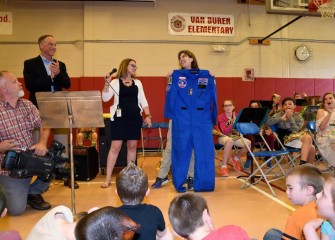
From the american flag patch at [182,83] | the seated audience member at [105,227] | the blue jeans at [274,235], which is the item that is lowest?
the blue jeans at [274,235]

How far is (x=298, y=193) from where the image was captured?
1994 mm

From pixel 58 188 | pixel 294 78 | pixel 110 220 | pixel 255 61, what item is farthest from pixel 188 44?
pixel 110 220

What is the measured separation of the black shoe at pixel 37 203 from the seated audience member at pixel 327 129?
3.54 metres

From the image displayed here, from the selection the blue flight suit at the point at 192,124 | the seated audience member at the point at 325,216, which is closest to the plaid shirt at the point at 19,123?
the blue flight suit at the point at 192,124

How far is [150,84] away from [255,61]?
309 centimetres

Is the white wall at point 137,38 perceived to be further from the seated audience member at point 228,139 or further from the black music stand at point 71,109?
the black music stand at point 71,109

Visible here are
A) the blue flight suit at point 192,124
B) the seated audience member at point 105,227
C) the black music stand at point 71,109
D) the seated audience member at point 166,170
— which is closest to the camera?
the seated audience member at point 105,227

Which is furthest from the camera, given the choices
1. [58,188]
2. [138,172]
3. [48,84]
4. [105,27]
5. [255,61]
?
[255,61]

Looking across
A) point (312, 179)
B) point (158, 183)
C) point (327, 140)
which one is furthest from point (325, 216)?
point (327, 140)

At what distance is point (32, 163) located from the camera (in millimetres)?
3201

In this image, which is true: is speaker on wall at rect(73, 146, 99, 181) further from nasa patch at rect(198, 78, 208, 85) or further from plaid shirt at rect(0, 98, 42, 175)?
nasa patch at rect(198, 78, 208, 85)

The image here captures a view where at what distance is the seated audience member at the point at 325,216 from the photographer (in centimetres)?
158

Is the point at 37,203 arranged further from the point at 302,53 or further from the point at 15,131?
the point at 302,53

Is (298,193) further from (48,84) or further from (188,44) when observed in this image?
(188,44)
